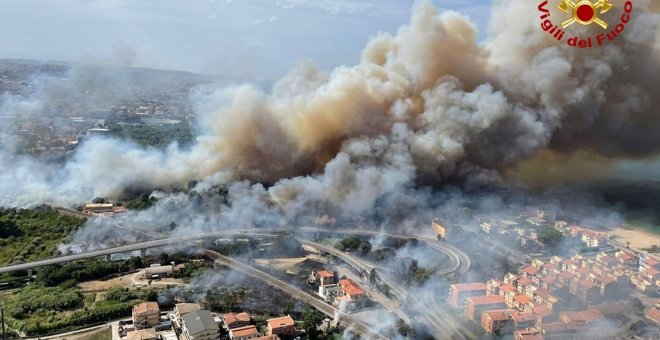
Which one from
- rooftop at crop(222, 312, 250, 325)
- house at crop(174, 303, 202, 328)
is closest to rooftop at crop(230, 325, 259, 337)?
rooftop at crop(222, 312, 250, 325)

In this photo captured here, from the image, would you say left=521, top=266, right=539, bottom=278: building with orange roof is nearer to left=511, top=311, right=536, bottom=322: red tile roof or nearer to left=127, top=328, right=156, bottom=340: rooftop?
left=511, top=311, right=536, bottom=322: red tile roof

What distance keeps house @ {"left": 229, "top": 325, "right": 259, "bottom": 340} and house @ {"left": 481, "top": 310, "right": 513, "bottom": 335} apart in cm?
584

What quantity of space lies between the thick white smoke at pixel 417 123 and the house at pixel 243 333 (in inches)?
327

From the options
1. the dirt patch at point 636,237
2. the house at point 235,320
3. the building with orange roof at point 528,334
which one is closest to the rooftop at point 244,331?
the house at point 235,320

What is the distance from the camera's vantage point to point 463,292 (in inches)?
621

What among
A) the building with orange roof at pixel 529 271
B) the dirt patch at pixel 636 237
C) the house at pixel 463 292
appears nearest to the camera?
the house at pixel 463 292

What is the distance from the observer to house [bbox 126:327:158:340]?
1362 cm

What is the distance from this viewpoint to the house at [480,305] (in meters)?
15.0

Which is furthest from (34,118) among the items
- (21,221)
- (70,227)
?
(70,227)

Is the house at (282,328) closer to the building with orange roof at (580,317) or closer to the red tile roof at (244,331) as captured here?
the red tile roof at (244,331)

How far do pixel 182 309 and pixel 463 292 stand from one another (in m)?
7.69

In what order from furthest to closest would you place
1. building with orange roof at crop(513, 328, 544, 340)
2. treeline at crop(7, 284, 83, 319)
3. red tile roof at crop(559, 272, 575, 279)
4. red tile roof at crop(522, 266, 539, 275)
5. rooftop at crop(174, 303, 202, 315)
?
red tile roof at crop(522, 266, 539, 275) < red tile roof at crop(559, 272, 575, 279) < treeline at crop(7, 284, 83, 319) < rooftop at crop(174, 303, 202, 315) < building with orange roof at crop(513, 328, 544, 340)

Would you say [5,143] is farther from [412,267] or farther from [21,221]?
[412,267]

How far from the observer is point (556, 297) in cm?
1555
